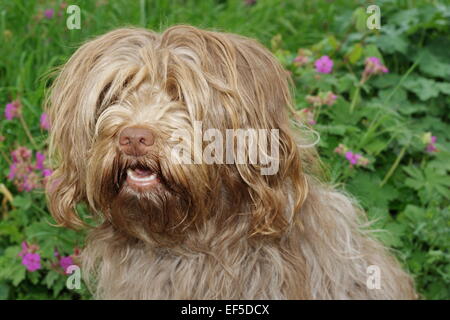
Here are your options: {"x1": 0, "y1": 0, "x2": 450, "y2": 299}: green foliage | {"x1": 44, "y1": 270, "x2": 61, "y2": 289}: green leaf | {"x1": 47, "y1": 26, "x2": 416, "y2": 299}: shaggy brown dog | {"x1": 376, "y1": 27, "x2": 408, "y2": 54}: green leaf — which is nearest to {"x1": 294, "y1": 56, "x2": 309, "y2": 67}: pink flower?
{"x1": 0, "y1": 0, "x2": 450, "y2": 299}: green foliage

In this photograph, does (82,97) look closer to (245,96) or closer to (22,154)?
(245,96)

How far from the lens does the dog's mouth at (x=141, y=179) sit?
302 cm

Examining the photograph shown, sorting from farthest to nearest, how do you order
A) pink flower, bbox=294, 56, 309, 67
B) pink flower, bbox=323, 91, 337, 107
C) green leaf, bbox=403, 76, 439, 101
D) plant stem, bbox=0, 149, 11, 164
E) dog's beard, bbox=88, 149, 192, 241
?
green leaf, bbox=403, 76, 439, 101 < pink flower, bbox=294, 56, 309, 67 < plant stem, bbox=0, 149, 11, 164 < pink flower, bbox=323, 91, 337, 107 < dog's beard, bbox=88, 149, 192, 241

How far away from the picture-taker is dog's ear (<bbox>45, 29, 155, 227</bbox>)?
314cm

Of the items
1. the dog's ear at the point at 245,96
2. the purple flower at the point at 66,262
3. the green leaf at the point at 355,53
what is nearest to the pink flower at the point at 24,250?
the purple flower at the point at 66,262

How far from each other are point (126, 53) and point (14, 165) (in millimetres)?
1511

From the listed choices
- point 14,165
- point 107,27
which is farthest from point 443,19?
point 14,165

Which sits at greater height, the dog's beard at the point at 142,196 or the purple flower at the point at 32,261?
the dog's beard at the point at 142,196

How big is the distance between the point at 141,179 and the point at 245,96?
50 cm

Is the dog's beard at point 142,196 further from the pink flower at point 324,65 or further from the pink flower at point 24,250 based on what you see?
the pink flower at point 324,65

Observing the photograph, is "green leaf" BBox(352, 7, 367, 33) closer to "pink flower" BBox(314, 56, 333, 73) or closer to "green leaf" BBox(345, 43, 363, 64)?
Result: "green leaf" BBox(345, 43, 363, 64)

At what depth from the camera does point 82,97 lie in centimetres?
319

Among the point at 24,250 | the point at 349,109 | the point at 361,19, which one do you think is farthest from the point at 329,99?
the point at 24,250

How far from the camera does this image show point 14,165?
14.4ft
